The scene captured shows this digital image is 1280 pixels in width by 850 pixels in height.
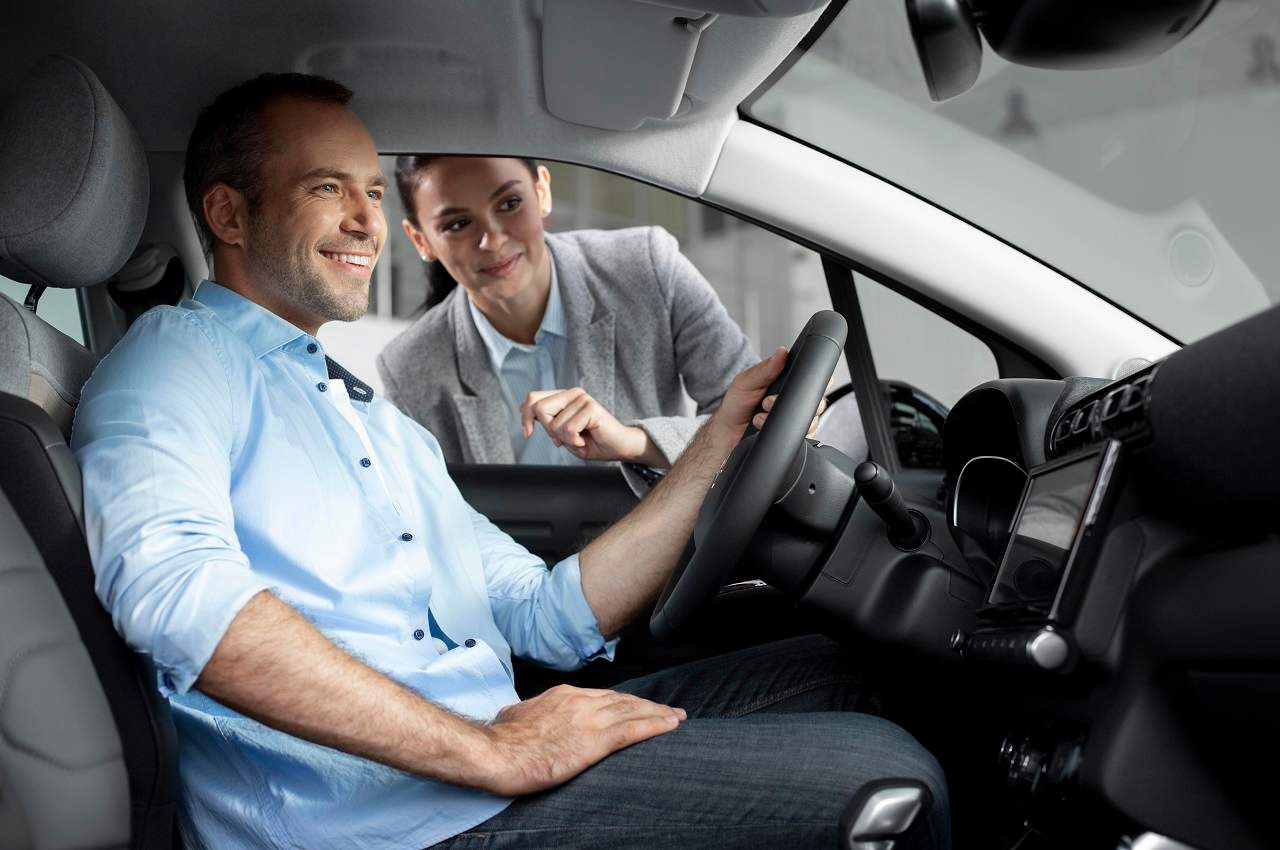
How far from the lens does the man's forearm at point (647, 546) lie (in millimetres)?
1510

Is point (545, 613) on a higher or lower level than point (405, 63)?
lower

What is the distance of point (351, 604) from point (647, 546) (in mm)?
393

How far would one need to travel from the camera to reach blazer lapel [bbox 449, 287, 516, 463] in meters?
2.29

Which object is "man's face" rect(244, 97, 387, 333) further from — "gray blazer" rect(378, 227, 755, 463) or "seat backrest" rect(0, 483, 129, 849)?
"gray blazer" rect(378, 227, 755, 463)

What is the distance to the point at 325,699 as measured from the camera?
1.06 meters

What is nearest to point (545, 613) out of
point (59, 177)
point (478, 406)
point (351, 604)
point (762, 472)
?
point (351, 604)

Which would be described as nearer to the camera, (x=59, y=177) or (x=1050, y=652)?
(x=1050, y=652)

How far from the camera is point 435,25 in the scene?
1.53 m

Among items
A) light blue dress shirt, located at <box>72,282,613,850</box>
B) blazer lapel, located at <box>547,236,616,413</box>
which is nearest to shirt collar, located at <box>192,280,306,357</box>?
light blue dress shirt, located at <box>72,282,613,850</box>

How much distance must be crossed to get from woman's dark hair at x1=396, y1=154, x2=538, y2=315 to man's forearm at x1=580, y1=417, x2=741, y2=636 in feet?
2.51

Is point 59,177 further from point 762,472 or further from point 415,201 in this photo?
point 415,201

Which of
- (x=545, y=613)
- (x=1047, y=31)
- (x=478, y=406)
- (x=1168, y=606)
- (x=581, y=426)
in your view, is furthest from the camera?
(x=478, y=406)

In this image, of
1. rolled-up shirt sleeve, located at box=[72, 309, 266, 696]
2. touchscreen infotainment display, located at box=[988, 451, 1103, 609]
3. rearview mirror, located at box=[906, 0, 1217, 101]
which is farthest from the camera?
rolled-up shirt sleeve, located at box=[72, 309, 266, 696]

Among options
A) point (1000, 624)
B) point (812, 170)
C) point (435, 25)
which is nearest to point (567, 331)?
point (812, 170)
